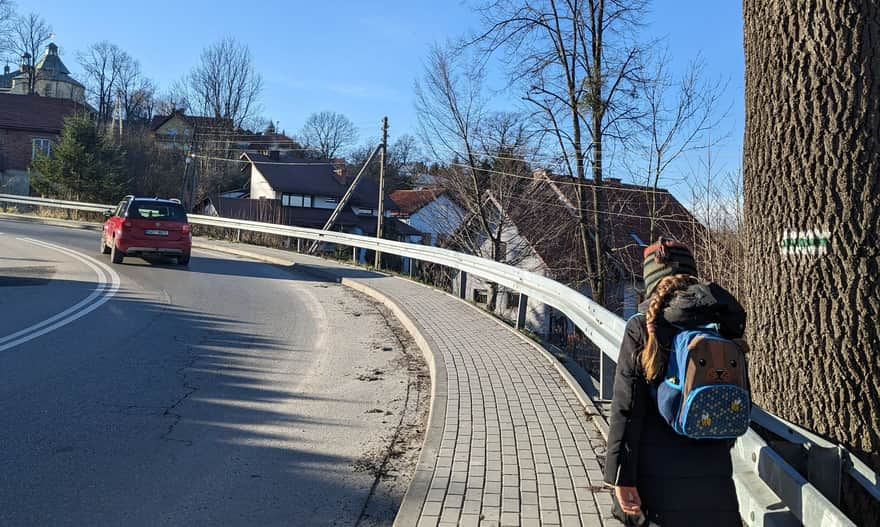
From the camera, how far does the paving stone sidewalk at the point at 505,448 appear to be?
4.25m

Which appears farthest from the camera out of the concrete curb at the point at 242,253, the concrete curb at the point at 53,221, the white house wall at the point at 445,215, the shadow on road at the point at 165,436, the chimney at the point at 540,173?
the white house wall at the point at 445,215

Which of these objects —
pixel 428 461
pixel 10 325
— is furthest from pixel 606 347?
pixel 10 325

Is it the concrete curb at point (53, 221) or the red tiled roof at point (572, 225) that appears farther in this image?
the concrete curb at point (53, 221)

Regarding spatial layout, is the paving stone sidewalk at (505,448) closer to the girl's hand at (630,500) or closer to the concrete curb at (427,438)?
the concrete curb at (427,438)

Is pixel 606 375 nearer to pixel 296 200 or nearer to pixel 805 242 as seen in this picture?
pixel 805 242

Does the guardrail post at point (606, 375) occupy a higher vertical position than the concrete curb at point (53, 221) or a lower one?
lower

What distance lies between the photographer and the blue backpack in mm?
2766

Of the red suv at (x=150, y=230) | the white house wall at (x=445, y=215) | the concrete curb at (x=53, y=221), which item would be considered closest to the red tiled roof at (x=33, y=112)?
the concrete curb at (x=53, y=221)

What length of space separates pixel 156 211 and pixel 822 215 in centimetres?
1624

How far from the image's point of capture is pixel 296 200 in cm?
5572

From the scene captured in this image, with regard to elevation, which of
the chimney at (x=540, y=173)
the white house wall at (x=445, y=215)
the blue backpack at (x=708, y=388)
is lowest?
the blue backpack at (x=708, y=388)

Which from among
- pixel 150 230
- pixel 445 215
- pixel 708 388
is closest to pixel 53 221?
pixel 150 230

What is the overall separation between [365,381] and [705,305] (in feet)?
18.0

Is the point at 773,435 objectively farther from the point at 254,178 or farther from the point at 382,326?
the point at 254,178
